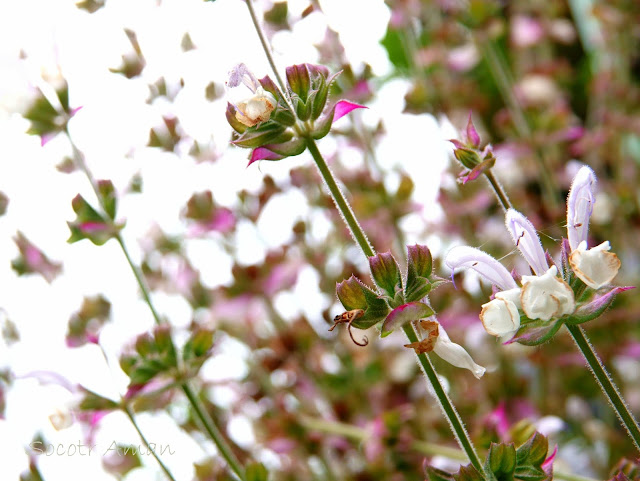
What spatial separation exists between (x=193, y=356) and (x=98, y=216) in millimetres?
137

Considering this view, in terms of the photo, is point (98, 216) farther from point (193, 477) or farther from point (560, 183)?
point (560, 183)

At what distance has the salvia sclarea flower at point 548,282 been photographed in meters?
0.29

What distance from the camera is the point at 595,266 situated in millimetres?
293

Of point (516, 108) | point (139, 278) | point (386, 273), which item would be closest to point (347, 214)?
point (386, 273)

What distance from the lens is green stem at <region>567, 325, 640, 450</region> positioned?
30 cm

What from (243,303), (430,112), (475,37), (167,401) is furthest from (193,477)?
(475,37)

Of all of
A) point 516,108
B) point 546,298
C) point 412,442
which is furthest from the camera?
point 516,108

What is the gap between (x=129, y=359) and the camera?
468 millimetres

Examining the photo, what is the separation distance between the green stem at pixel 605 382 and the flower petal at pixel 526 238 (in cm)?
4

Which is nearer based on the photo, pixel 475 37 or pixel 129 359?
pixel 129 359

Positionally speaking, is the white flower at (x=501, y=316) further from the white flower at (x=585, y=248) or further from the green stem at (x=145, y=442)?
the green stem at (x=145, y=442)

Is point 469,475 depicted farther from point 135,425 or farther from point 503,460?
point 135,425

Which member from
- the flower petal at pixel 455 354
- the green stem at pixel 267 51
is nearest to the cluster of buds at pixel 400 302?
the flower petal at pixel 455 354

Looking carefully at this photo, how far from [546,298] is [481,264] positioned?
0.05 meters
